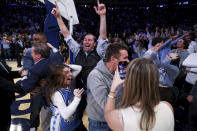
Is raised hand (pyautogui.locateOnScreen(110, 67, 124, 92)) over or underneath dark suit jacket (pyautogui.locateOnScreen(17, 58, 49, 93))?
over

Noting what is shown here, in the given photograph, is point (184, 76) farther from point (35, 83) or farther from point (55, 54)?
point (35, 83)

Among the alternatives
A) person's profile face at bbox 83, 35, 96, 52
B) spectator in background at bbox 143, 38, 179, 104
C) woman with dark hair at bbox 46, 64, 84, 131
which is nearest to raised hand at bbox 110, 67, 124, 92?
woman with dark hair at bbox 46, 64, 84, 131

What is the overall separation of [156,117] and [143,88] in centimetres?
19

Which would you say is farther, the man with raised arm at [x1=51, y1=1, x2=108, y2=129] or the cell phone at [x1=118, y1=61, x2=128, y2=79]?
the man with raised arm at [x1=51, y1=1, x2=108, y2=129]

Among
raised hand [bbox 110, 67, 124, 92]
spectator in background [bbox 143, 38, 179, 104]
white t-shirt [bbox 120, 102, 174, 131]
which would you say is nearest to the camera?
white t-shirt [bbox 120, 102, 174, 131]

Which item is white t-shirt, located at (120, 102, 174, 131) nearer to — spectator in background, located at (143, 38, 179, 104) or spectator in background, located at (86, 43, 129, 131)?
spectator in background, located at (86, 43, 129, 131)

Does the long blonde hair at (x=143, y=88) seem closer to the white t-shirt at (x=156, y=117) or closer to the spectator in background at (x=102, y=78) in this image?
the white t-shirt at (x=156, y=117)

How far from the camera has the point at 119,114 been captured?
1.10 meters

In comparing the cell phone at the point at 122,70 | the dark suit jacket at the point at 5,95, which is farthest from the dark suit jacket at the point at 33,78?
the cell phone at the point at 122,70

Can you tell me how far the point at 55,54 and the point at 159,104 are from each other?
1.74 m

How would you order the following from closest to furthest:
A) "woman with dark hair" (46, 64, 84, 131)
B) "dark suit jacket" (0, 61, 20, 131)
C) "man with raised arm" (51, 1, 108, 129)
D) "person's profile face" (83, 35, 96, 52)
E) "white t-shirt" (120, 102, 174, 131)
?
"white t-shirt" (120, 102, 174, 131), "woman with dark hair" (46, 64, 84, 131), "dark suit jacket" (0, 61, 20, 131), "man with raised arm" (51, 1, 108, 129), "person's profile face" (83, 35, 96, 52)

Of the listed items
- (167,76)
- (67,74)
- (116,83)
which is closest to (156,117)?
(116,83)

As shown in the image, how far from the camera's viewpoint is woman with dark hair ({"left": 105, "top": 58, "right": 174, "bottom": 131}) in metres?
1.07

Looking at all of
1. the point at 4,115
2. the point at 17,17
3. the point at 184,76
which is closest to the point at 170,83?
the point at 184,76
